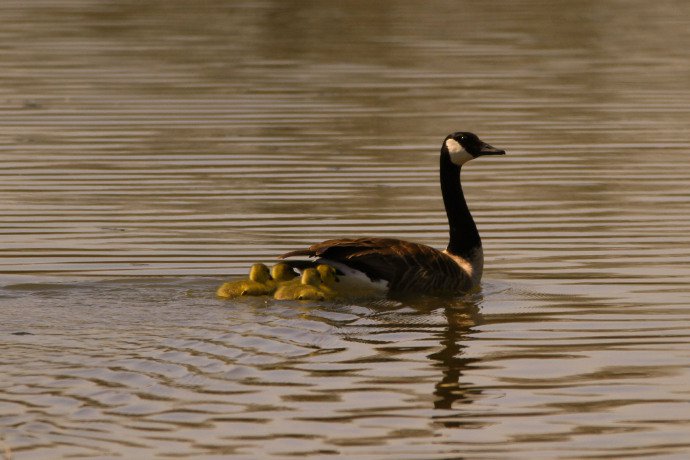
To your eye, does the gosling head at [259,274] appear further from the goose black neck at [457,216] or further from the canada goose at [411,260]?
the goose black neck at [457,216]

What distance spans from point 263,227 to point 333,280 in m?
3.62

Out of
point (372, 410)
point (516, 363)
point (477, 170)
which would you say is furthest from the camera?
point (477, 170)

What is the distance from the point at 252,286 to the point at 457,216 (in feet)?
9.60

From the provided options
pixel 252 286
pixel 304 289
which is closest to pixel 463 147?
pixel 304 289

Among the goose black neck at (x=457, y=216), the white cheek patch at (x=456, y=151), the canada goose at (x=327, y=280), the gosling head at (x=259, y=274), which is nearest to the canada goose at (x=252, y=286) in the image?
the gosling head at (x=259, y=274)

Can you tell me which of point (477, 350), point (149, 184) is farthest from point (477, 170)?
point (477, 350)

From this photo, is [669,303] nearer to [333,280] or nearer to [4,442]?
[333,280]

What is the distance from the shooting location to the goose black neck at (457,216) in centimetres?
1653

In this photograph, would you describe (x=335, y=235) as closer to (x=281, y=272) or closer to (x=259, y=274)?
(x=281, y=272)

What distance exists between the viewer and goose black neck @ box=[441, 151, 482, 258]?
1653cm

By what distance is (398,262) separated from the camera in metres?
15.5

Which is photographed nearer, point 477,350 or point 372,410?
point 372,410

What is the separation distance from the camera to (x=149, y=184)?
21594 mm

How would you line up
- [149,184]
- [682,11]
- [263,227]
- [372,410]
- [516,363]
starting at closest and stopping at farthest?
[372,410] → [516,363] → [263,227] → [149,184] → [682,11]
